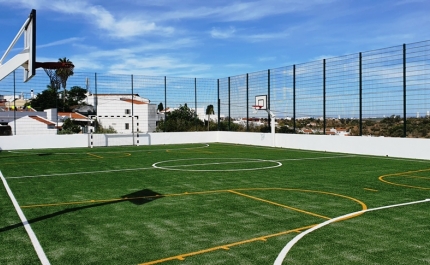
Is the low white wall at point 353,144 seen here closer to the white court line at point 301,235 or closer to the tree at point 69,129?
the white court line at point 301,235

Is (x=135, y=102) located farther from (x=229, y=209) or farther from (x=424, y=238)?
(x=424, y=238)

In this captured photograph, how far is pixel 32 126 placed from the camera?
24.8 metres

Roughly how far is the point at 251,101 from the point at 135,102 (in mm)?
7661

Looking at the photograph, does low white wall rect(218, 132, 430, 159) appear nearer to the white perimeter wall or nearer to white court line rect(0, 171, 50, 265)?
the white perimeter wall

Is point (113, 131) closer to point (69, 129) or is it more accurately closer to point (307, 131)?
point (69, 129)

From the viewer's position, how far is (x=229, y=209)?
7.44 metres

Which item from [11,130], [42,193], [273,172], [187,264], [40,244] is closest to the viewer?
[187,264]

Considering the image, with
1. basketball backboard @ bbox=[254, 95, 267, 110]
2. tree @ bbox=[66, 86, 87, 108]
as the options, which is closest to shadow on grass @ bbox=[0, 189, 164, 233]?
basketball backboard @ bbox=[254, 95, 267, 110]

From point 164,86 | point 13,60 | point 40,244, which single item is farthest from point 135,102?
point 40,244

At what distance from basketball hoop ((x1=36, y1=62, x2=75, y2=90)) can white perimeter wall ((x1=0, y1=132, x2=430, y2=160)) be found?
3106 millimetres

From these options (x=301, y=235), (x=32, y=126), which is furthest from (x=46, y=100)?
(x=301, y=235)

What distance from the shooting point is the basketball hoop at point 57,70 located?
7.68m

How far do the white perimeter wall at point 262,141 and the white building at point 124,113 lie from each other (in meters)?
1.19

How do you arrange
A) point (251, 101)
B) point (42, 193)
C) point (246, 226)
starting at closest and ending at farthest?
point (246, 226) < point (42, 193) < point (251, 101)
